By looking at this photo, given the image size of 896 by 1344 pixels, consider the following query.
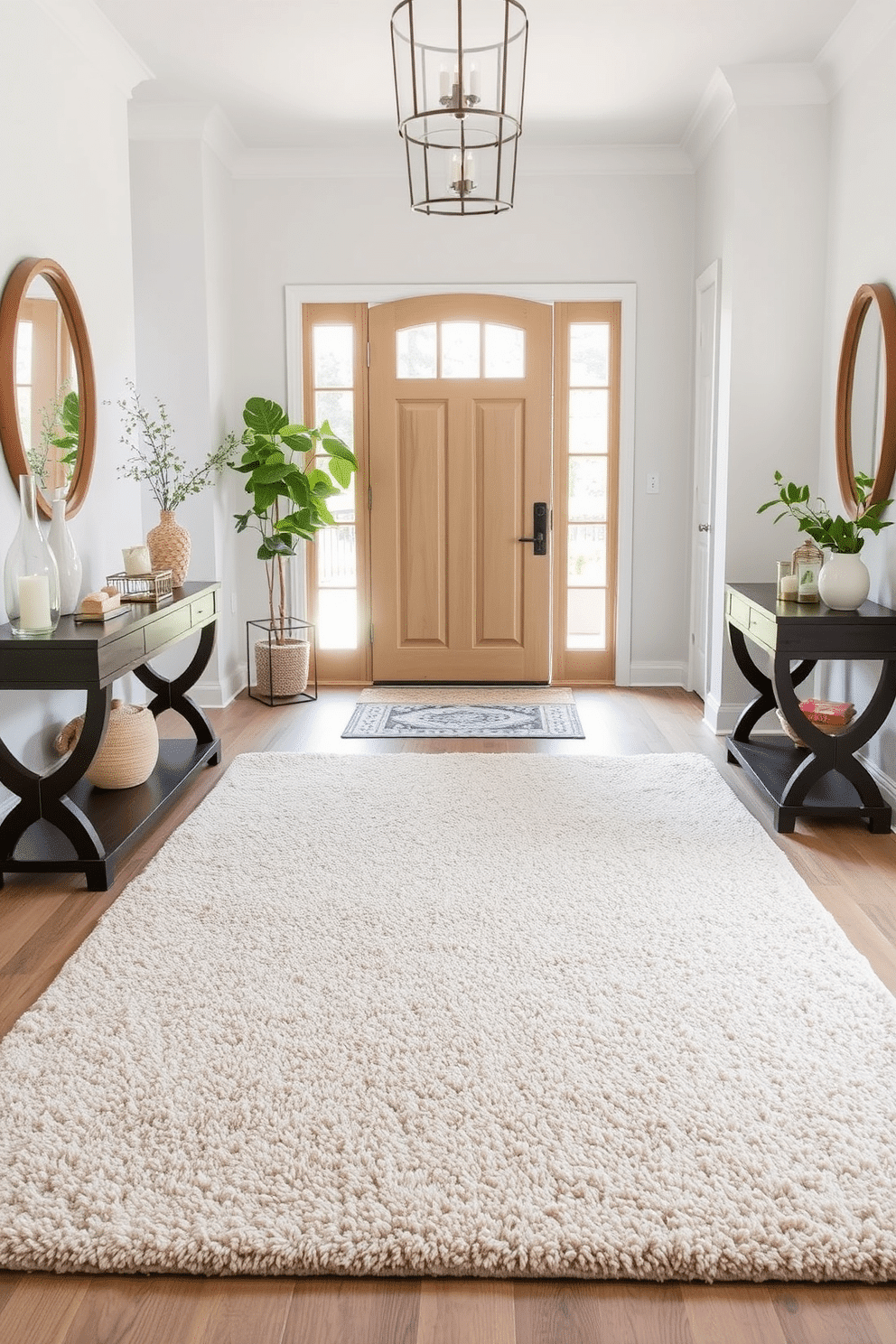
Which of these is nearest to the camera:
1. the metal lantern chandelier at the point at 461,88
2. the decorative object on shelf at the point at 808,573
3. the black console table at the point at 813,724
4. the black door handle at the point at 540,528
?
the metal lantern chandelier at the point at 461,88

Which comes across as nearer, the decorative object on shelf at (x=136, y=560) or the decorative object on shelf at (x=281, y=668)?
the decorative object on shelf at (x=136, y=560)

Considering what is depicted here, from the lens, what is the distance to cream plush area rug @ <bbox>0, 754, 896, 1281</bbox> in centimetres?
177

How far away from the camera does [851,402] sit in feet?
14.7

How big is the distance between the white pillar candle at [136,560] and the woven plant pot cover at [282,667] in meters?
1.71

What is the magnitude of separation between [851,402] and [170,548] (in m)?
2.76

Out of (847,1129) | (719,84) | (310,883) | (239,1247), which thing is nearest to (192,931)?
(310,883)

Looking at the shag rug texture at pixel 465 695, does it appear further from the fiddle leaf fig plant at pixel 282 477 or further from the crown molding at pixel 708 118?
the crown molding at pixel 708 118

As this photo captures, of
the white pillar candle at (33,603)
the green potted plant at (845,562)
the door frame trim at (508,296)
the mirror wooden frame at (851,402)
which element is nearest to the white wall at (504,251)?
the door frame trim at (508,296)

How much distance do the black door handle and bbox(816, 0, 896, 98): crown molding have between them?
91.6 inches

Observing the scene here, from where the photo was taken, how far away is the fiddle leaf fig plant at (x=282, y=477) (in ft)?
18.5

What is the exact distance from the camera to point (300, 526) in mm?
5734

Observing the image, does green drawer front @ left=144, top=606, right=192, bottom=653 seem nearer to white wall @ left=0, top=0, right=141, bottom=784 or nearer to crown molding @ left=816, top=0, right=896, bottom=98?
white wall @ left=0, top=0, right=141, bottom=784

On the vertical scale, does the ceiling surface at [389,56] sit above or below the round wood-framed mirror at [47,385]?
above

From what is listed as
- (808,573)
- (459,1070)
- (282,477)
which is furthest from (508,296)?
(459,1070)
